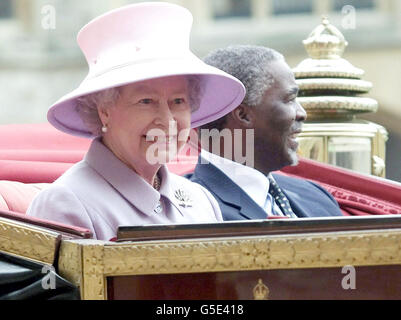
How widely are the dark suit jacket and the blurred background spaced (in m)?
8.05

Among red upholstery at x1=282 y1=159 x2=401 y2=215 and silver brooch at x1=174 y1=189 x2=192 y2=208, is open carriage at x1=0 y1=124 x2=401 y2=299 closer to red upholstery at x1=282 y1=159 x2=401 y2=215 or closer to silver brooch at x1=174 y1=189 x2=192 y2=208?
silver brooch at x1=174 y1=189 x2=192 y2=208

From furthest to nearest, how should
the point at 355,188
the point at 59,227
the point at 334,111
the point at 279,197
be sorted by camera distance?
1. the point at 334,111
2. the point at 355,188
3. the point at 279,197
4. the point at 59,227

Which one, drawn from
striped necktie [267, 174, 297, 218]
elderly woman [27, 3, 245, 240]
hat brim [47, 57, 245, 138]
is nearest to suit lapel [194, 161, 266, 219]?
striped necktie [267, 174, 297, 218]

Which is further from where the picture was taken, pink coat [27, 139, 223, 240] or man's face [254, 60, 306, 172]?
man's face [254, 60, 306, 172]

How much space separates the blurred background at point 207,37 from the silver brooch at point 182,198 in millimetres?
8640

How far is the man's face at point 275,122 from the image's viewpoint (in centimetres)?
291

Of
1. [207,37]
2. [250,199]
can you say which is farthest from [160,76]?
[207,37]

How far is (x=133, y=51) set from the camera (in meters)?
2.32

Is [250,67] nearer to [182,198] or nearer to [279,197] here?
[279,197]

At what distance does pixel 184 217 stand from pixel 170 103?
0.72ft

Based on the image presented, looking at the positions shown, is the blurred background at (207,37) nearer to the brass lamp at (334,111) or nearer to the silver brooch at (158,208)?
the brass lamp at (334,111)

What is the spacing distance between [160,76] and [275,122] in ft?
2.31

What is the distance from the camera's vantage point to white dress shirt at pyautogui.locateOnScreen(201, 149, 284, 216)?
9.31 ft

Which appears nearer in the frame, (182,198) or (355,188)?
(182,198)
